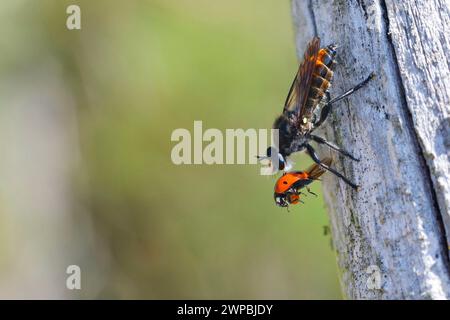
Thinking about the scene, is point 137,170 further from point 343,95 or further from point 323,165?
point 343,95

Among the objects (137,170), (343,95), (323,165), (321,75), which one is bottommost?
(323,165)

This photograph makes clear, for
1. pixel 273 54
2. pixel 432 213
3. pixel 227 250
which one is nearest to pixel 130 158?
pixel 227 250

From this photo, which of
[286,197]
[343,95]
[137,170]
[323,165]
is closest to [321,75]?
[343,95]

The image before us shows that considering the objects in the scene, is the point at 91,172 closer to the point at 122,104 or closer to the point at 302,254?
the point at 122,104

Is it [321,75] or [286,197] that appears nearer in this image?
[321,75]

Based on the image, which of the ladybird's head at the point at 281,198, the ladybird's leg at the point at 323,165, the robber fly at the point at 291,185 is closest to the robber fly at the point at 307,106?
the ladybird's leg at the point at 323,165

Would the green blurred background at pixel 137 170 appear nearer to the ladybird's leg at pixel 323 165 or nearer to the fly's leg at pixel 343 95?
the ladybird's leg at pixel 323 165

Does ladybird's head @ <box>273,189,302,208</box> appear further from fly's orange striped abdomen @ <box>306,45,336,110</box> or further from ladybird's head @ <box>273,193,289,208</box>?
fly's orange striped abdomen @ <box>306,45,336,110</box>
